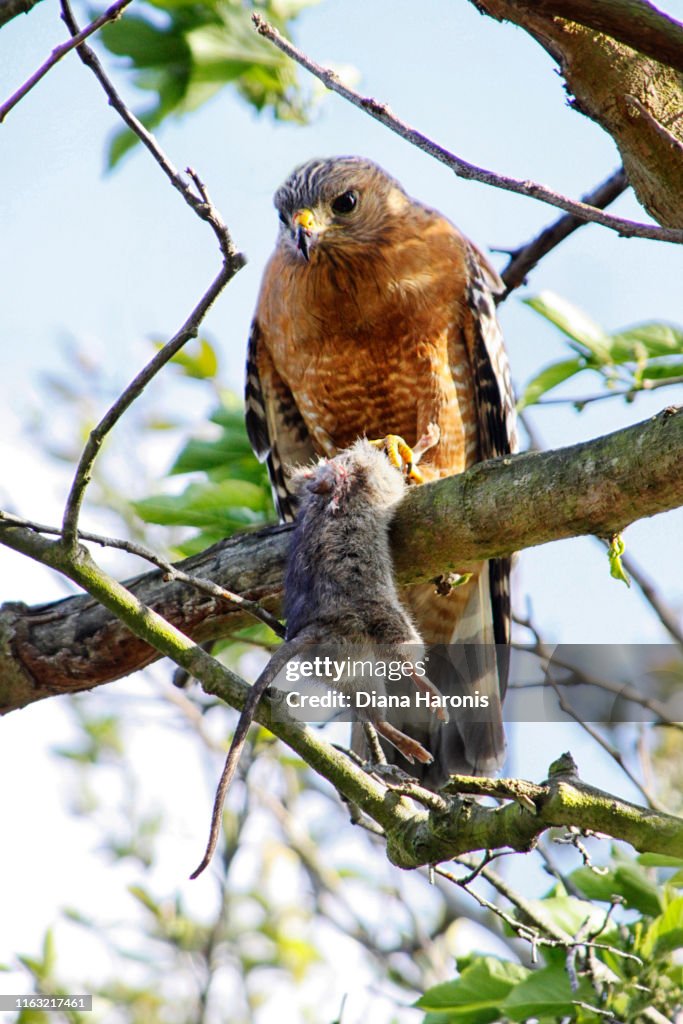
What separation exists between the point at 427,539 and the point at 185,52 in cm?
183

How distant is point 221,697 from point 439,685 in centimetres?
224

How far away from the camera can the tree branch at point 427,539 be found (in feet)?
8.63

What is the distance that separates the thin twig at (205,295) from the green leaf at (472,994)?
5.48 ft

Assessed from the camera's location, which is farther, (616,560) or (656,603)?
(656,603)

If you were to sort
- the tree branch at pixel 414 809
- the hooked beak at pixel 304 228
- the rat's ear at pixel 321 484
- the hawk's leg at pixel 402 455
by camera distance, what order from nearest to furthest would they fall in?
the tree branch at pixel 414 809, the rat's ear at pixel 321 484, the hawk's leg at pixel 402 455, the hooked beak at pixel 304 228

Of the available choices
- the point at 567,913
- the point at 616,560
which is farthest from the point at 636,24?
the point at 567,913

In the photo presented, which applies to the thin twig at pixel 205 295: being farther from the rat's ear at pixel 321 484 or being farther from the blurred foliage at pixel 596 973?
the blurred foliage at pixel 596 973

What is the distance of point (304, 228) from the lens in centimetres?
459

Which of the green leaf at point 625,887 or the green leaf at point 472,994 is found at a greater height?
the green leaf at point 625,887

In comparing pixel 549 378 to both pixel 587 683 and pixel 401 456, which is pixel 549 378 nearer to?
pixel 401 456

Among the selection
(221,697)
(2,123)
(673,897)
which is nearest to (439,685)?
(673,897)

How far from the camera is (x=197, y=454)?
4.41m

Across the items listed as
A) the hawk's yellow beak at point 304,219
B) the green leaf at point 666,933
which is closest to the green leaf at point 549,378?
the hawk's yellow beak at point 304,219

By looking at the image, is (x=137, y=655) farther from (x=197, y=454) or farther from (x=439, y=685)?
(x=439, y=685)
